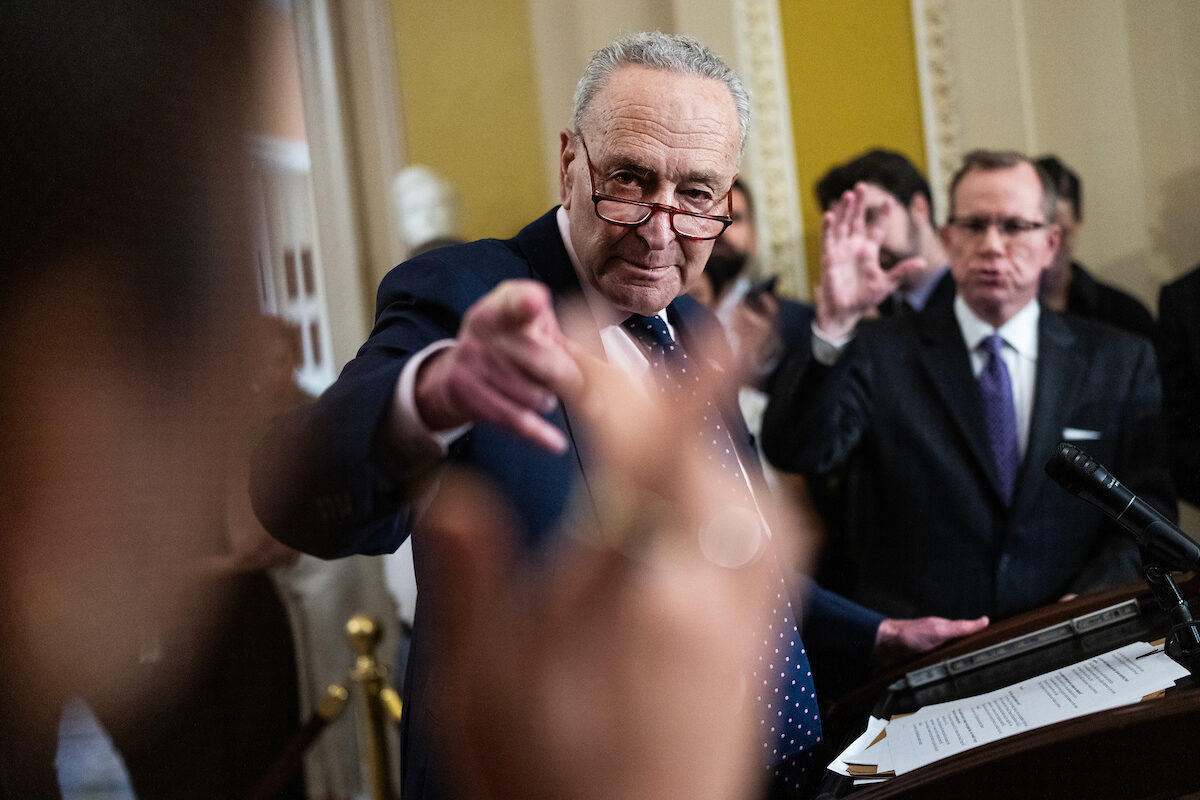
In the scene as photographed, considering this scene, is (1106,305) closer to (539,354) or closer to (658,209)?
(658,209)

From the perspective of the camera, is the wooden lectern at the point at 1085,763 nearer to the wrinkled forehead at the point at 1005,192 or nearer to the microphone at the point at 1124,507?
the microphone at the point at 1124,507

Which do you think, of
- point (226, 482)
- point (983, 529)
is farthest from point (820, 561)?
point (226, 482)

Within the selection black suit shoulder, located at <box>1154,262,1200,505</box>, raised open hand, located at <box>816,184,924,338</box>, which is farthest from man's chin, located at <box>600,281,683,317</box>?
black suit shoulder, located at <box>1154,262,1200,505</box>

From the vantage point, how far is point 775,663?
3.03 feet

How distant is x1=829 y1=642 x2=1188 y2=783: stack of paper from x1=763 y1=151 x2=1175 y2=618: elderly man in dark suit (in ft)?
2.68

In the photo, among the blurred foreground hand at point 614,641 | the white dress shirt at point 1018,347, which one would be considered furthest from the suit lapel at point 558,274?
the white dress shirt at point 1018,347

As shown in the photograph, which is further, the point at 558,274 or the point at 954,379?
the point at 954,379

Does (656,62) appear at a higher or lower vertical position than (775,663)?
higher

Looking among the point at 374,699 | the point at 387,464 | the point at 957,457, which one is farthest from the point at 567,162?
the point at 374,699

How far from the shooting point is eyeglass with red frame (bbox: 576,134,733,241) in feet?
2.96

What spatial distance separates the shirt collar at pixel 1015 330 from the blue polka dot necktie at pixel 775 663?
41.1 inches

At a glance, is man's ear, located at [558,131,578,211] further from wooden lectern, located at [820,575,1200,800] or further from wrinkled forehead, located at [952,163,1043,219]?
wrinkled forehead, located at [952,163,1043,219]

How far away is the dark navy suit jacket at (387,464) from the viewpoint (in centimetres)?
63

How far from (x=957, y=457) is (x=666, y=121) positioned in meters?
1.11
